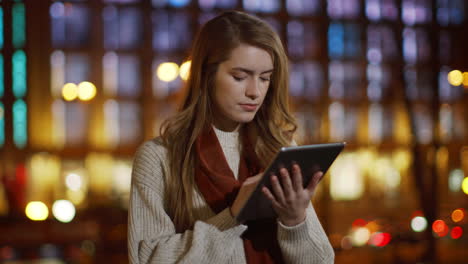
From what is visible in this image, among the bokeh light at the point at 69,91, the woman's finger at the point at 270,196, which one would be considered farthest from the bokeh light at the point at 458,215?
the woman's finger at the point at 270,196

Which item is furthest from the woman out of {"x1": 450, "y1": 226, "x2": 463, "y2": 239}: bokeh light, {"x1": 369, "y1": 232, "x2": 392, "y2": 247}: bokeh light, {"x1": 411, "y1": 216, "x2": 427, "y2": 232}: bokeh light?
{"x1": 450, "y1": 226, "x2": 463, "y2": 239}: bokeh light

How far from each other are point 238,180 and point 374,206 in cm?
3288

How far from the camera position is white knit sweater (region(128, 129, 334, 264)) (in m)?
1.87

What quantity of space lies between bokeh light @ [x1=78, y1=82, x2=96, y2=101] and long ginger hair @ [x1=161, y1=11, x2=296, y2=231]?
25.5 m

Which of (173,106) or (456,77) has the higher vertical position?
(456,77)

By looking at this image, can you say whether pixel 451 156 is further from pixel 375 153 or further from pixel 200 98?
pixel 200 98

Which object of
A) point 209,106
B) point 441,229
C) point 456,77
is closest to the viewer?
point 209,106

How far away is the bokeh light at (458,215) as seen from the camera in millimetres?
20094

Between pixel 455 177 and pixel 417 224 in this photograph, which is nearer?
pixel 417 224

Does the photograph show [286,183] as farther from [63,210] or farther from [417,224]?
[63,210]

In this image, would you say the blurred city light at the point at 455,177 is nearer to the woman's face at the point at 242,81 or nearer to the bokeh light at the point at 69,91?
the bokeh light at the point at 69,91

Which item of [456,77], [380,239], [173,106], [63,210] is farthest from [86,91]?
[456,77]

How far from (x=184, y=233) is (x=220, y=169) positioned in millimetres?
280

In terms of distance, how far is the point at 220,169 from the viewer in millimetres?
2066
